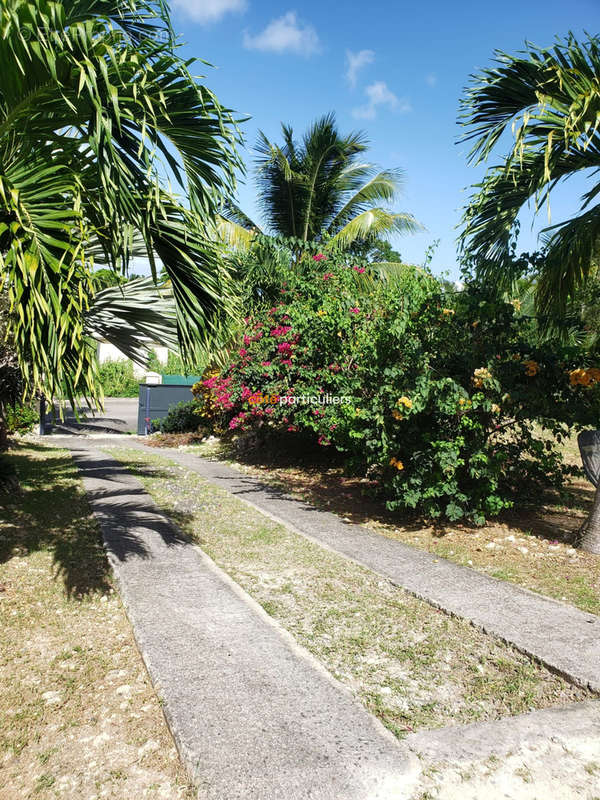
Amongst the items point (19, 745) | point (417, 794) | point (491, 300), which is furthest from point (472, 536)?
point (19, 745)

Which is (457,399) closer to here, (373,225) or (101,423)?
(373,225)

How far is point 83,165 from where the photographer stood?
163 inches

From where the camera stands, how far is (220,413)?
1401 centimetres

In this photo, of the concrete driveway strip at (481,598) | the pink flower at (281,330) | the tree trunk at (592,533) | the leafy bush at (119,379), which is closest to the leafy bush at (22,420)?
the pink flower at (281,330)

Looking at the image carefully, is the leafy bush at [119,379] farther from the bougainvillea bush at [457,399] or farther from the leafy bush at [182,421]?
the bougainvillea bush at [457,399]

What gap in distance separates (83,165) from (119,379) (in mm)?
29472

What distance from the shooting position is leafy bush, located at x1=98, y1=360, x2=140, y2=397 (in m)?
31.9

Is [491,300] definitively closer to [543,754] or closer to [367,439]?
[367,439]

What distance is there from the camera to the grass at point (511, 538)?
4883 millimetres

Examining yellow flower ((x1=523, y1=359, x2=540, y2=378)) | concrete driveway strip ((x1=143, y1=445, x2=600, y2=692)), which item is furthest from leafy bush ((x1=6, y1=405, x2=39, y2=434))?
yellow flower ((x1=523, y1=359, x2=540, y2=378))

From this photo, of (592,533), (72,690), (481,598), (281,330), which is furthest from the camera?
(281,330)

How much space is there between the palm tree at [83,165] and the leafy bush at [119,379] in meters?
28.4

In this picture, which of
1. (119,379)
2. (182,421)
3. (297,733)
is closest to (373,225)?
(182,421)

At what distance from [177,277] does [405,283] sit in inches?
120
